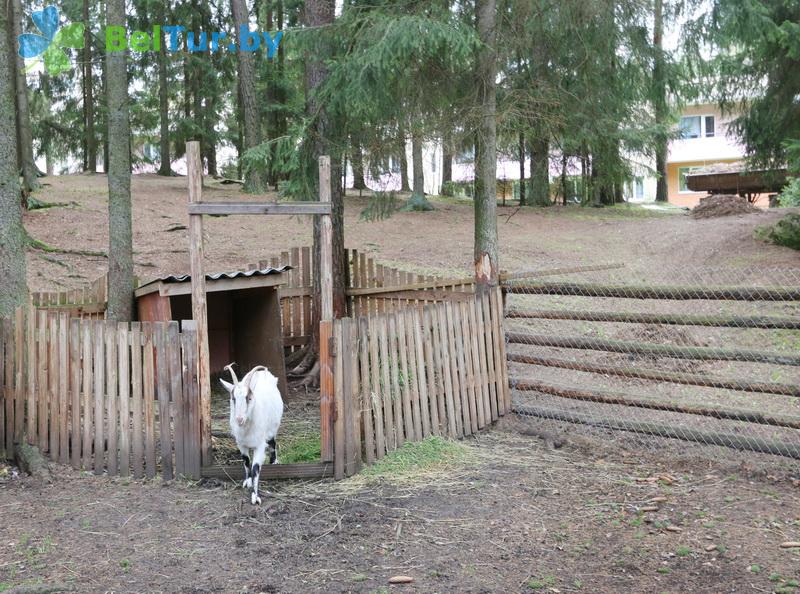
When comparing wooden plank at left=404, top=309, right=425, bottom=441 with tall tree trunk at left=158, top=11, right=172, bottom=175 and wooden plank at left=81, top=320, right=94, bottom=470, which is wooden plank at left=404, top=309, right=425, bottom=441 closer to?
wooden plank at left=81, top=320, right=94, bottom=470

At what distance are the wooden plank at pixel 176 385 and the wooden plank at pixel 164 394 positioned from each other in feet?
0.09

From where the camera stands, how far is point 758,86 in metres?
15.3

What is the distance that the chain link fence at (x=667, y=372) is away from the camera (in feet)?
20.8

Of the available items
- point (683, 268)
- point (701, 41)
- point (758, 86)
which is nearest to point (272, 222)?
point (683, 268)

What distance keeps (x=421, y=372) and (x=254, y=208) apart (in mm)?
1997

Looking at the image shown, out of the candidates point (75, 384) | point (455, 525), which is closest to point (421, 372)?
point (455, 525)

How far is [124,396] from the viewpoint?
6215 mm

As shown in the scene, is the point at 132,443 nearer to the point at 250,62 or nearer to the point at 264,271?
the point at 264,271

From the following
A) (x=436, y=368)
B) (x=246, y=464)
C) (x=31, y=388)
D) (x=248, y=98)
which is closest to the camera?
(x=246, y=464)

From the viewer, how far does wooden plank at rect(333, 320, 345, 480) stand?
6.28m

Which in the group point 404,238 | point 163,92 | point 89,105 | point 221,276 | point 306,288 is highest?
point 163,92

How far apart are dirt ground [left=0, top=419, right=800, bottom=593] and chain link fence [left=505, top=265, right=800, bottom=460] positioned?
1.33 feet

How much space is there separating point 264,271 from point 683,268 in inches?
358

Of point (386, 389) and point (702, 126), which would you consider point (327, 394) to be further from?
point (702, 126)
